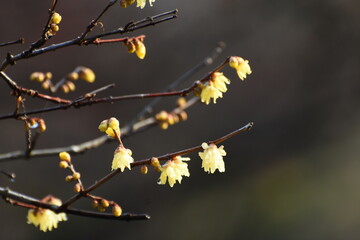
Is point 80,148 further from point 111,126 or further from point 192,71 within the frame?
point 111,126

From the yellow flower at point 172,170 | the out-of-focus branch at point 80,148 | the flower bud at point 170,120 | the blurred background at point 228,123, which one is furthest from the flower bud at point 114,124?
the blurred background at point 228,123

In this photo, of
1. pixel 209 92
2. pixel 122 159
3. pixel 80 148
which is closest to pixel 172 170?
pixel 122 159

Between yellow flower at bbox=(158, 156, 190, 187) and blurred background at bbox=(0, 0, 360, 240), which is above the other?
Result: blurred background at bbox=(0, 0, 360, 240)

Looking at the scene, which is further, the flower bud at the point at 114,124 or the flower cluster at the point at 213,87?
the flower cluster at the point at 213,87

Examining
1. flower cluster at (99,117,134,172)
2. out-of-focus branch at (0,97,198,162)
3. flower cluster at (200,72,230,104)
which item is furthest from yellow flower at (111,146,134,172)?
out-of-focus branch at (0,97,198,162)

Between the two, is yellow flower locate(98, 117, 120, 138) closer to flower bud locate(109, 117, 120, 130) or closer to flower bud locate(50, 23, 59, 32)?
flower bud locate(109, 117, 120, 130)

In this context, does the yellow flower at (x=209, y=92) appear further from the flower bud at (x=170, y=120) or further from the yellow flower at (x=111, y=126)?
the flower bud at (x=170, y=120)

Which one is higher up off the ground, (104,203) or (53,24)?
(53,24)

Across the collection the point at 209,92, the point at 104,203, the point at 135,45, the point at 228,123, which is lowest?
the point at 104,203

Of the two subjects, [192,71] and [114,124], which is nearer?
[114,124]

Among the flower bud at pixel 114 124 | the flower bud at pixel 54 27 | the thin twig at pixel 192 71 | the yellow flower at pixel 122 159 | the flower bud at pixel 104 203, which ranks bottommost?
the flower bud at pixel 104 203
